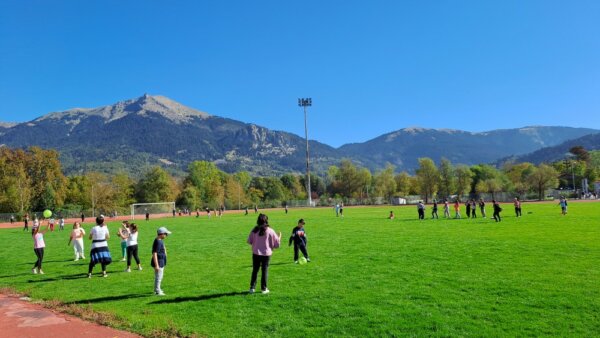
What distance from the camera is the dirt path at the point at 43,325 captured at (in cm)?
862

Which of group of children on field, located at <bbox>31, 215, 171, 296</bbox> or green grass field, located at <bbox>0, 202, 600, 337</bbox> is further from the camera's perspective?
group of children on field, located at <bbox>31, 215, 171, 296</bbox>

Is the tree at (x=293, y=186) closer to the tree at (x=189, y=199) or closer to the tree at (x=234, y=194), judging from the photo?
the tree at (x=234, y=194)

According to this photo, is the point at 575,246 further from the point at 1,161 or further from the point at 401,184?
the point at 401,184

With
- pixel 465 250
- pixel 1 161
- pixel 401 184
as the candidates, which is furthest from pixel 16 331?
pixel 401 184

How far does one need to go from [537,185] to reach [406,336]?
10514 cm

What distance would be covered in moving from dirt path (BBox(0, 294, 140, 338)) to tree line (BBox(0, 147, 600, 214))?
84.6 metres

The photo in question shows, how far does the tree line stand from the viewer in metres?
90.9

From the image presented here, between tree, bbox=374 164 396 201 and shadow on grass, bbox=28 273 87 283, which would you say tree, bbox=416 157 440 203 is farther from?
shadow on grass, bbox=28 273 87 283

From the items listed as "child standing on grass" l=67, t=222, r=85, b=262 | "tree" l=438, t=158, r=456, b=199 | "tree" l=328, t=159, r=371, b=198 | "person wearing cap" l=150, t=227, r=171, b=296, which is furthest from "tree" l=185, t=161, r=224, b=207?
"person wearing cap" l=150, t=227, r=171, b=296

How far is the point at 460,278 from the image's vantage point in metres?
11.8

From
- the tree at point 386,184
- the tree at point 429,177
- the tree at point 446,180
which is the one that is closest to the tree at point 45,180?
the tree at point 386,184

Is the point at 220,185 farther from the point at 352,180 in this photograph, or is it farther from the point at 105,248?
the point at 105,248

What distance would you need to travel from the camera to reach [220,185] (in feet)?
427

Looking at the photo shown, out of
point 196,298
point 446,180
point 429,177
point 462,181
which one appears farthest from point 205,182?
point 196,298
